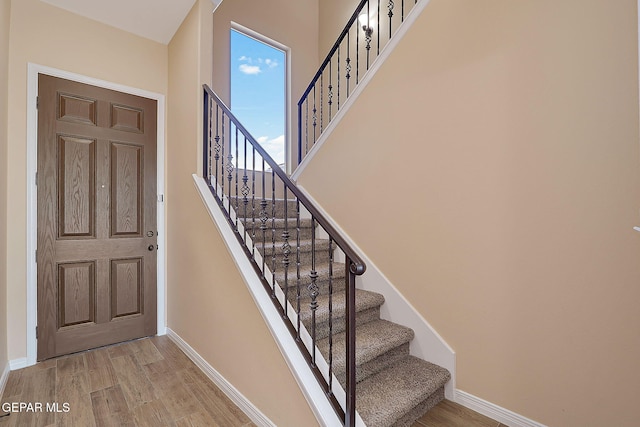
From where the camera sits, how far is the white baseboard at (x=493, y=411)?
1725 millimetres

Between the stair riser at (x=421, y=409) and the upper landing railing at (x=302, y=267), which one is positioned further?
the stair riser at (x=421, y=409)

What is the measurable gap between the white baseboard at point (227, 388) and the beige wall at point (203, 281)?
0.03m

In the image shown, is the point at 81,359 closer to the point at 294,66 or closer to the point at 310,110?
the point at 310,110

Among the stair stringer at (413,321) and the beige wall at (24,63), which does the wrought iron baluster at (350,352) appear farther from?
the beige wall at (24,63)

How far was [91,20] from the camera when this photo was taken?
9.00 ft

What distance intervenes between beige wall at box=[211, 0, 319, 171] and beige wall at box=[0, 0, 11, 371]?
67.6 inches

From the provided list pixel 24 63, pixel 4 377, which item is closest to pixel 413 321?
pixel 4 377

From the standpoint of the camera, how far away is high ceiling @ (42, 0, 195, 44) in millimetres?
2539

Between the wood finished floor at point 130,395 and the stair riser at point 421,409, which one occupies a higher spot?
the stair riser at point 421,409

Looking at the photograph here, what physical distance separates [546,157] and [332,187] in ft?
5.40

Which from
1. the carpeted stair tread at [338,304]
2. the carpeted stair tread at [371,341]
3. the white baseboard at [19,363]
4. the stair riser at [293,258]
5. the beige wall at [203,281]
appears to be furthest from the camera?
the white baseboard at [19,363]

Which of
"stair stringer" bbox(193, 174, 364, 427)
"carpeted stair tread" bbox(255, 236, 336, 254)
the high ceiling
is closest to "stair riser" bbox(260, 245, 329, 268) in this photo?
"carpeted stair tread" bbox(255, 236, 336, 254)

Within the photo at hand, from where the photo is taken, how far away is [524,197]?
175 centimetres

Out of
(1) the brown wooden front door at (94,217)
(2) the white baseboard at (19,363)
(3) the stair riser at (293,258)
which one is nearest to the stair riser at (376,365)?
(3) the stair riser at (293,258)
